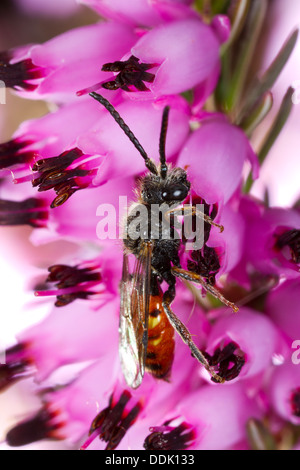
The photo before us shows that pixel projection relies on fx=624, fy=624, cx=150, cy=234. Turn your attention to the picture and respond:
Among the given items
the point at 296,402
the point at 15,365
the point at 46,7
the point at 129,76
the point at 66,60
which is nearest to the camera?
the point at 129,76

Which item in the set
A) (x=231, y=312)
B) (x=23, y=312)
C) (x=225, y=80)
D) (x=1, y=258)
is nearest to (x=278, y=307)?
(x=231, y=312)

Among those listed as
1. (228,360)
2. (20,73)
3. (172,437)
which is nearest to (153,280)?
(228,360)

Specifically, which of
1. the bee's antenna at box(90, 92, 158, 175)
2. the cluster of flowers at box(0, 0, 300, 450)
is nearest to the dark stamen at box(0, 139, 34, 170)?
the cluster of flowers at box(0, 0, 300, 450)

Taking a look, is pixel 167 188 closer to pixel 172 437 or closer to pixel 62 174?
pixel 62 174

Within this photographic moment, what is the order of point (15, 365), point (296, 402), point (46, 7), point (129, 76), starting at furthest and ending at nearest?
→ point (46, 7) < point (15, 365) < point (296, 402) < point (129, 76)

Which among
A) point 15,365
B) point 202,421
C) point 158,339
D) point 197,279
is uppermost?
point 197,279

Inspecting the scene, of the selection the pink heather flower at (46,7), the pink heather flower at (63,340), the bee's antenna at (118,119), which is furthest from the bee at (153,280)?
the pink heather flower at (46,7)

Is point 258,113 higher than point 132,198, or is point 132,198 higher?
point 258,113

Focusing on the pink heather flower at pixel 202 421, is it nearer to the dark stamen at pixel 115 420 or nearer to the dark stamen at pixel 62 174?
the dark stamen at pixel 115 420
